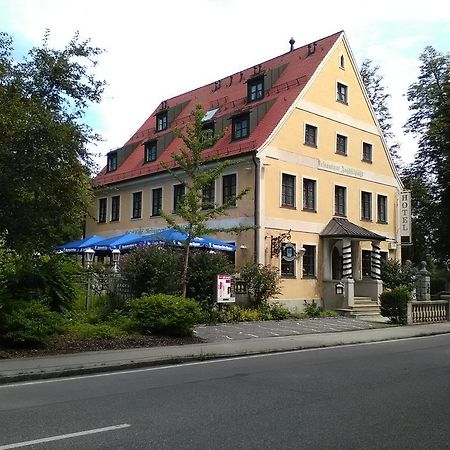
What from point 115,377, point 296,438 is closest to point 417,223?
point 115,377

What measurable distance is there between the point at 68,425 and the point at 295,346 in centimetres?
931

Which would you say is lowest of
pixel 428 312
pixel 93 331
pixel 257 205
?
pixel 93 331

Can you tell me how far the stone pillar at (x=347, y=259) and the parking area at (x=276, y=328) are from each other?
4.18 meters

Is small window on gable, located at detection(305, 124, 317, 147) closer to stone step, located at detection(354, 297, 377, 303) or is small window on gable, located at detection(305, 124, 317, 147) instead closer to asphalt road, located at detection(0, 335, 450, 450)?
stone step, located at detection(354, 297, 377, 303)

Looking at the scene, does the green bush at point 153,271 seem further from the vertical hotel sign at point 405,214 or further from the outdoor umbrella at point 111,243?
the vertical hotel sign at point 405,214

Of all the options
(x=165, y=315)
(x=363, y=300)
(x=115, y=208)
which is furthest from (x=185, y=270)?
(x=115, y=208)

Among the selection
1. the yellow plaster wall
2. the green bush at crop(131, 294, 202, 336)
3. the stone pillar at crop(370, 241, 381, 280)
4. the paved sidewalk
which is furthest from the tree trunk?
the stone pillar at crop(370, 241, 381, 280)

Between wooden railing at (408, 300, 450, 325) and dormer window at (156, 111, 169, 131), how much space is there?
21.0 metres

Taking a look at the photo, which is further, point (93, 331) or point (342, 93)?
point (342, 93)

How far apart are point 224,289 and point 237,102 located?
15869 mm

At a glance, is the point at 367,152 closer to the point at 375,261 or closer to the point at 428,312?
the point at 375,261

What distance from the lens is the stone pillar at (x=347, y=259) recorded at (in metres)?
28.4

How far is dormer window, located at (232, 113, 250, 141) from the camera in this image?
28.8m

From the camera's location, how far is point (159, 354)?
41.3ft
